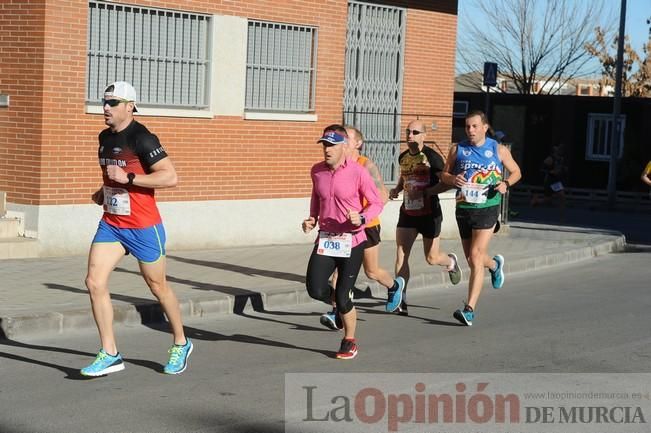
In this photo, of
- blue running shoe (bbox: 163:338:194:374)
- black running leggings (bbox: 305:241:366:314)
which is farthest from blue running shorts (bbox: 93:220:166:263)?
black running leggings (bbox: 305:241:366:314)

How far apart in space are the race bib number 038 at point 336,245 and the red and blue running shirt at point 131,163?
1.64m

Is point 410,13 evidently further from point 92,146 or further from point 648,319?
point 648,319

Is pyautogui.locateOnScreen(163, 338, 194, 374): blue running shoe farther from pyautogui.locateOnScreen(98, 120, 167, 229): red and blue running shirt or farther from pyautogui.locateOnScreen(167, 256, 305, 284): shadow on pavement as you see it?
pyautogui.locateOnScreen(167, 256, 305, 284): shadow on pavement

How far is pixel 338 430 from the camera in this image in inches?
282

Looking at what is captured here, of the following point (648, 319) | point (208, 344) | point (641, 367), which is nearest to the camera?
point (641, 367)

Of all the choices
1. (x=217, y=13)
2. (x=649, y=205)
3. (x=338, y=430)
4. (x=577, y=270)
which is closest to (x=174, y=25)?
(x=217, y=13)

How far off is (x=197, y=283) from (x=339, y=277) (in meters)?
3.67

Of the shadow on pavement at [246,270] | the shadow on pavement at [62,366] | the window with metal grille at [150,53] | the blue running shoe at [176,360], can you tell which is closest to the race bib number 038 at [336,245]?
the blue running shoe at [176,360]

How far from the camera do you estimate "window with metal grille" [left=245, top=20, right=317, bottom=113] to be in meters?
16.9

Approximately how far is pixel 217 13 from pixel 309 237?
3665mm

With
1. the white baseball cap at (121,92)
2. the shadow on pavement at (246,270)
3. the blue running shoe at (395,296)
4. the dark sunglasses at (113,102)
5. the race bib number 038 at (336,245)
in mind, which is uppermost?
the white baseball cap at (121,92)

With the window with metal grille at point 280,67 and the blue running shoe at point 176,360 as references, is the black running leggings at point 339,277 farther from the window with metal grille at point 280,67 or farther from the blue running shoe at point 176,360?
the window with metal grille at point 280,67

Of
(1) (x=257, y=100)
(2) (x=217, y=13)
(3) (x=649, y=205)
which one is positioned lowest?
(3) (x=649, y=205)

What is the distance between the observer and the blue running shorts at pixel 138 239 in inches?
331
